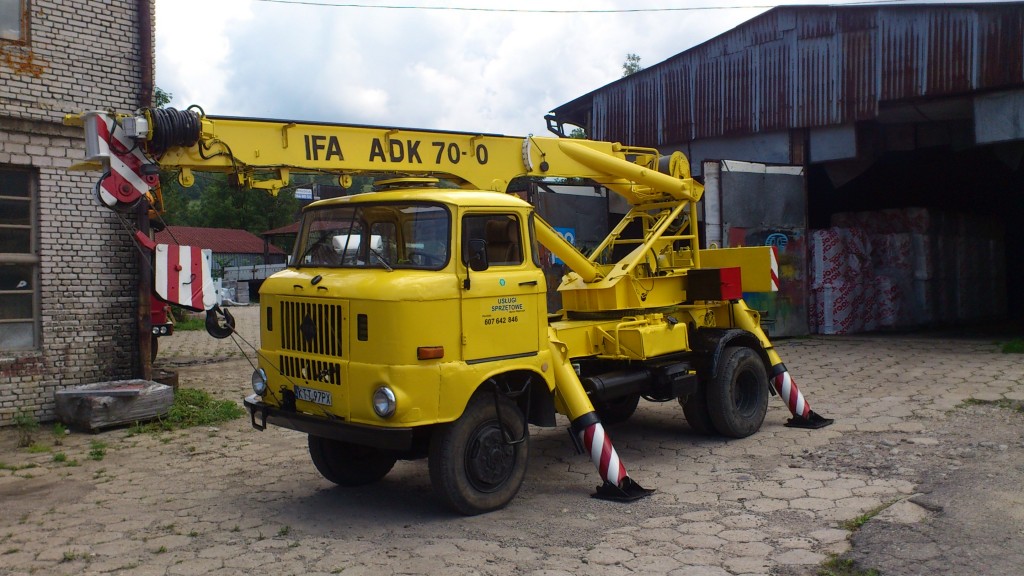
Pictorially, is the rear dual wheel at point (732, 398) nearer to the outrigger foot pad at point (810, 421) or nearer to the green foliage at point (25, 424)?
the outrigger foot pad at point (810, 421)

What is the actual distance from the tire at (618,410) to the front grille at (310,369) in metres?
4.04

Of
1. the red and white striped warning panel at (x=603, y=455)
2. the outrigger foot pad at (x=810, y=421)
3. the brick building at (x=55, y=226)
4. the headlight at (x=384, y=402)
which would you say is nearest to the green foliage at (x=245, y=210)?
the brick building at (x=55, y=226)

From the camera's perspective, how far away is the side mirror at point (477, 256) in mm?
5930

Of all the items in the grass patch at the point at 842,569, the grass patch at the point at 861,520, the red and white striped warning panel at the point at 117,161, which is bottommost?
the grass patch at the point at 842,569

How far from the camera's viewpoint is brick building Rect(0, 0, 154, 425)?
9367 millimetres

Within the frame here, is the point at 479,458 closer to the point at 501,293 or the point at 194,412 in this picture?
the point at 501,293

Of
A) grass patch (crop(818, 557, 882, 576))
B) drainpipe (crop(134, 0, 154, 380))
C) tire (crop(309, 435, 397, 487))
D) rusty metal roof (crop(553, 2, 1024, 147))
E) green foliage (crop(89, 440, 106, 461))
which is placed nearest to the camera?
grass patch (crop(818, 557, 882, 576))

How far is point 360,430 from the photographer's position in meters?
5.65

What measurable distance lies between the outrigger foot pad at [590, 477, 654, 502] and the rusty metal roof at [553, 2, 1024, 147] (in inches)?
434

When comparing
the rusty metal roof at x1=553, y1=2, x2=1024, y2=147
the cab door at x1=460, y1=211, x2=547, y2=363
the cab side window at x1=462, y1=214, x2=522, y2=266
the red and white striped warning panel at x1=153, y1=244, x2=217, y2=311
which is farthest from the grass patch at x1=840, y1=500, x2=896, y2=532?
the rusty metal roof at x1=553, y1=2, x2=1024, y2=147

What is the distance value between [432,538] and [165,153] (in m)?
3.39

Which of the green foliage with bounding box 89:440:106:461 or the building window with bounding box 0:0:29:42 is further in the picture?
the building window with bounding box 0:0:29:42

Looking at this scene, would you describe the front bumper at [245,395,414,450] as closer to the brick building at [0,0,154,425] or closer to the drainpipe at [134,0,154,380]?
the drainpipe at [134,0,154,380]

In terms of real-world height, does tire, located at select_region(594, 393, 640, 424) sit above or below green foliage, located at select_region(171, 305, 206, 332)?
below
